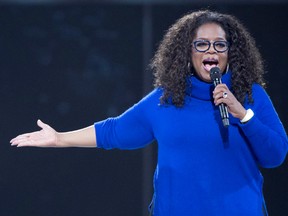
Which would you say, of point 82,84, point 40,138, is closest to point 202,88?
point 40,138

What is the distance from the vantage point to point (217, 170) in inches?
92.9

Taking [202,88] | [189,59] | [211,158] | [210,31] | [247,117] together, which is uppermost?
[210,31]

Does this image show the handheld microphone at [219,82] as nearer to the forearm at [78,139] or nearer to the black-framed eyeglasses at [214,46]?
the black-framed eyeglasses at [214,46]

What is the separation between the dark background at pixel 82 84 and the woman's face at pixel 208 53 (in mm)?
1688

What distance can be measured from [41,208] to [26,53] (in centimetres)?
103

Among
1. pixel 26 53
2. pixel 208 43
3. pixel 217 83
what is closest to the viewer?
pixel 217 83

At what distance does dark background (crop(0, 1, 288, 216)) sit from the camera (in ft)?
13.8

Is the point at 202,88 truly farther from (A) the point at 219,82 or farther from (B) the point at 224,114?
(B) the point at 224,114

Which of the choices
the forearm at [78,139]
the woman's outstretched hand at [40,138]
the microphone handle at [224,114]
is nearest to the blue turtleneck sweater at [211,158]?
the microphone handle at [224,114]

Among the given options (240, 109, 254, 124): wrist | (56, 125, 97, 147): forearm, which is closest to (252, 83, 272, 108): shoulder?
(240, 109, 254, 124): wrist

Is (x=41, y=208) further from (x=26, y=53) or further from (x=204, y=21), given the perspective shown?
(x=204, y=21)

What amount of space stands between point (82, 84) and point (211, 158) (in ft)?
6.57

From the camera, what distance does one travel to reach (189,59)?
2.58m

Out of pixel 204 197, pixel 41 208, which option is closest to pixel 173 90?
pixel 204 197
